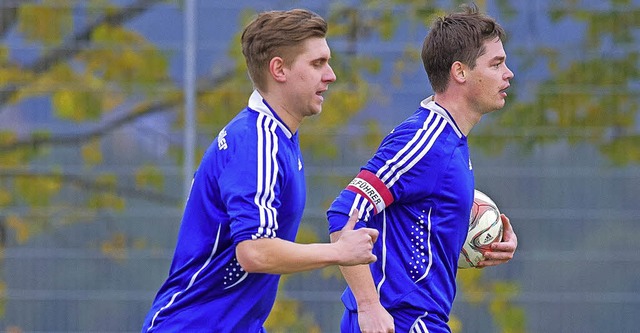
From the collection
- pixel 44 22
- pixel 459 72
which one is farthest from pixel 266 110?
pixel 44 22

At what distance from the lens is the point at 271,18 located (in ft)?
11.9

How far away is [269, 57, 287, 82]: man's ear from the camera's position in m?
3.61

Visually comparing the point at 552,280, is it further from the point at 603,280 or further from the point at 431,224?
the point at 431,224

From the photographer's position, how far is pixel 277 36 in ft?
11.8

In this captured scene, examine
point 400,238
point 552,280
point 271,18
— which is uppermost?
point 271,18

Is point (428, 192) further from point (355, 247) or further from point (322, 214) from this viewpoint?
point (322, 214)

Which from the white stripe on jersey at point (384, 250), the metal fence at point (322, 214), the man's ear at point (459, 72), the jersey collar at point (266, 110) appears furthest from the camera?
the metal fence at point (322, 214)

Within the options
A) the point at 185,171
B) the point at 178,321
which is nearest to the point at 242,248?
the point at 178,321

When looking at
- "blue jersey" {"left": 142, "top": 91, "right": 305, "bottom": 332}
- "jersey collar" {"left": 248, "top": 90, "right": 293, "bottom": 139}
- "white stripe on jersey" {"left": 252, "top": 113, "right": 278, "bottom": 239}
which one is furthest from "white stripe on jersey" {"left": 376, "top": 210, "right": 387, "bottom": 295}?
"white stripe on jersey" {"left": 252, "top": 113, "right": 278, "bottom": 239}

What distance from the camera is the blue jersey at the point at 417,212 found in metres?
4.02

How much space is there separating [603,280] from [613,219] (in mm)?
386

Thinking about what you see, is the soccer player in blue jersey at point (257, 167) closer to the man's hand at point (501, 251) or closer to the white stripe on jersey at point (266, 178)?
the white stripe on jersey at point (266, 178)

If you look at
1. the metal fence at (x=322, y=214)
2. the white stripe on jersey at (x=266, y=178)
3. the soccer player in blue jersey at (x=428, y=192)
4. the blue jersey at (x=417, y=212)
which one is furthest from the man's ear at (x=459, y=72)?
the metal fence at (x=322, y=214)

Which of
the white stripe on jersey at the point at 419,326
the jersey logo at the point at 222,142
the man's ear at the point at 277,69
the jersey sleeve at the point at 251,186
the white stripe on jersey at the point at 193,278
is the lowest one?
the white stripe on jersey at the point at 419,326
